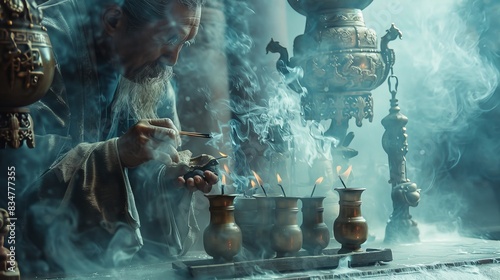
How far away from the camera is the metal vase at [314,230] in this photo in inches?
149

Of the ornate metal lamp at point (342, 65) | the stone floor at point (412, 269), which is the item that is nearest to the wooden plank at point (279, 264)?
the stone floor at point (412, 269)

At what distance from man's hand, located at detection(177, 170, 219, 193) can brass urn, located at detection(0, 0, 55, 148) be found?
1.11 metres

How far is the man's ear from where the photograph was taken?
409 cm

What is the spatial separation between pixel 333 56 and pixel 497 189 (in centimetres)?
241

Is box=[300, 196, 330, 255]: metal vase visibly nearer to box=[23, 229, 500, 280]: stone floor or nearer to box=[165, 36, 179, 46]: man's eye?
box=[23, 229, 500, 280]: stone floor

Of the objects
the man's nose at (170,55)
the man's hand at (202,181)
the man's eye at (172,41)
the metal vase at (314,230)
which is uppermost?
the man's eye at (172,41)

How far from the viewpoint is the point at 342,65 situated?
4.58m

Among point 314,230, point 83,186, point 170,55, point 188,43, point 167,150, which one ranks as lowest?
point 314,230

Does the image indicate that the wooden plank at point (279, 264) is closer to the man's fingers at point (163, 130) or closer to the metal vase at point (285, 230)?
the metal vase at point (285, 230)

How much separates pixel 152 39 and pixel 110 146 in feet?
2.18

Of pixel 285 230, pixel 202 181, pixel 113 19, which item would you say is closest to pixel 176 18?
pixel 113 19

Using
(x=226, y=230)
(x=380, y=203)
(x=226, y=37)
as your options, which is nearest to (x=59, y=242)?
(x=226, y=230)

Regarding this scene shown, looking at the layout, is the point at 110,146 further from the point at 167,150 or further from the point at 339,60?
the point at 339,60

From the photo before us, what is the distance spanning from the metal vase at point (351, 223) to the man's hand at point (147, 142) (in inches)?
35.9
